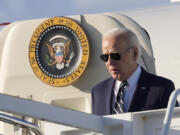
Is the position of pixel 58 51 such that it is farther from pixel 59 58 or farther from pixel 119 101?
pixel 119 101

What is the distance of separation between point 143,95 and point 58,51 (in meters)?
5.85

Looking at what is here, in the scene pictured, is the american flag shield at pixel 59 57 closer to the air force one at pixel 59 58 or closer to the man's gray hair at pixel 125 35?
the air force one at pixel 59 58

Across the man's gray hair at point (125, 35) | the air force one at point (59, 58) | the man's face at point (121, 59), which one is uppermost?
the man's gray hair at point (125, 35)

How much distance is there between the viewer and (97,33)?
9.99 metres

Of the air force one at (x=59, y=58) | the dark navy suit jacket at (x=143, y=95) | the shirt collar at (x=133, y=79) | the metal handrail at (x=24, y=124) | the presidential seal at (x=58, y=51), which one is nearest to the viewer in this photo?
the metal handrail at (x=24, y=124)

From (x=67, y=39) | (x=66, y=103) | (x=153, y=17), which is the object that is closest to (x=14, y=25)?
(x=67, y=39)

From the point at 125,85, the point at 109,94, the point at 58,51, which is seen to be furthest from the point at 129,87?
the point at 58,51

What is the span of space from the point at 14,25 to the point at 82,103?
166cm

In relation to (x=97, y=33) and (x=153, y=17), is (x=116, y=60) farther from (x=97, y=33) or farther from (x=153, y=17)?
(x=153, y=17)

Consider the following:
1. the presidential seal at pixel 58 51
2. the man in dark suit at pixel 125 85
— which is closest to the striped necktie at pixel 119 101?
the man in dark suit at pixel 125 85

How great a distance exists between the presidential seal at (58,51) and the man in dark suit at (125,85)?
5410mm

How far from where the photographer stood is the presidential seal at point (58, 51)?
32.7 ft

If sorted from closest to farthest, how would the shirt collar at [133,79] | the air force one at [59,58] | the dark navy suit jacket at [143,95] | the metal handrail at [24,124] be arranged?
the metal handrail at [24,124], the dark navy suit jacket at [143,95], the shirt collar at [133,79], the air force one at [59,58]

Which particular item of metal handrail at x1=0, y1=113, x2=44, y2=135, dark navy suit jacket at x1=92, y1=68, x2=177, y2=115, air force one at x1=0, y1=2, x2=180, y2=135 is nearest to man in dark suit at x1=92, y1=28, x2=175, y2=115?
dark navy suit jacket at x1=92, y1=68, x2=177, y2=115
